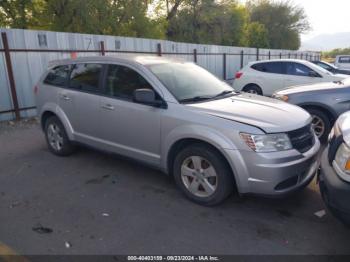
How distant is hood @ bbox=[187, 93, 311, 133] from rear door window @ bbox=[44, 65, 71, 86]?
2448 mm

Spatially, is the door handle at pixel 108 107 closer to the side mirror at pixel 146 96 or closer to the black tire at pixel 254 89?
the side mirror at pixel 146 96

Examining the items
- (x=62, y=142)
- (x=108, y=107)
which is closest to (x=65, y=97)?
(x=62, y=142)

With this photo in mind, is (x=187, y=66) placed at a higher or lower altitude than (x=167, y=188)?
higher

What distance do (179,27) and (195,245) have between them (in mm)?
24997

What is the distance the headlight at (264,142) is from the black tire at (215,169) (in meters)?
0.37

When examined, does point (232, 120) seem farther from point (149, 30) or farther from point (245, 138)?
point (149, 30)

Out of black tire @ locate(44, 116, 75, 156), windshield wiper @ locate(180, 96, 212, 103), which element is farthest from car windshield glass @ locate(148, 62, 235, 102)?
black tire @ locate(44, 116, 75, 156)

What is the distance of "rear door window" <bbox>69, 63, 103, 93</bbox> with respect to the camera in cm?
429

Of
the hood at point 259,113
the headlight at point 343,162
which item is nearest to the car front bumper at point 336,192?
the headlight at point 343,162

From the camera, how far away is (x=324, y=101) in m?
5.42

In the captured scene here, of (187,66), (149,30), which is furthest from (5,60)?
(149,30)

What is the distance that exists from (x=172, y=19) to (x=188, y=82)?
2353 cm

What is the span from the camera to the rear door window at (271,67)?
32.0 feet

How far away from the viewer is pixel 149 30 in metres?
19.2
